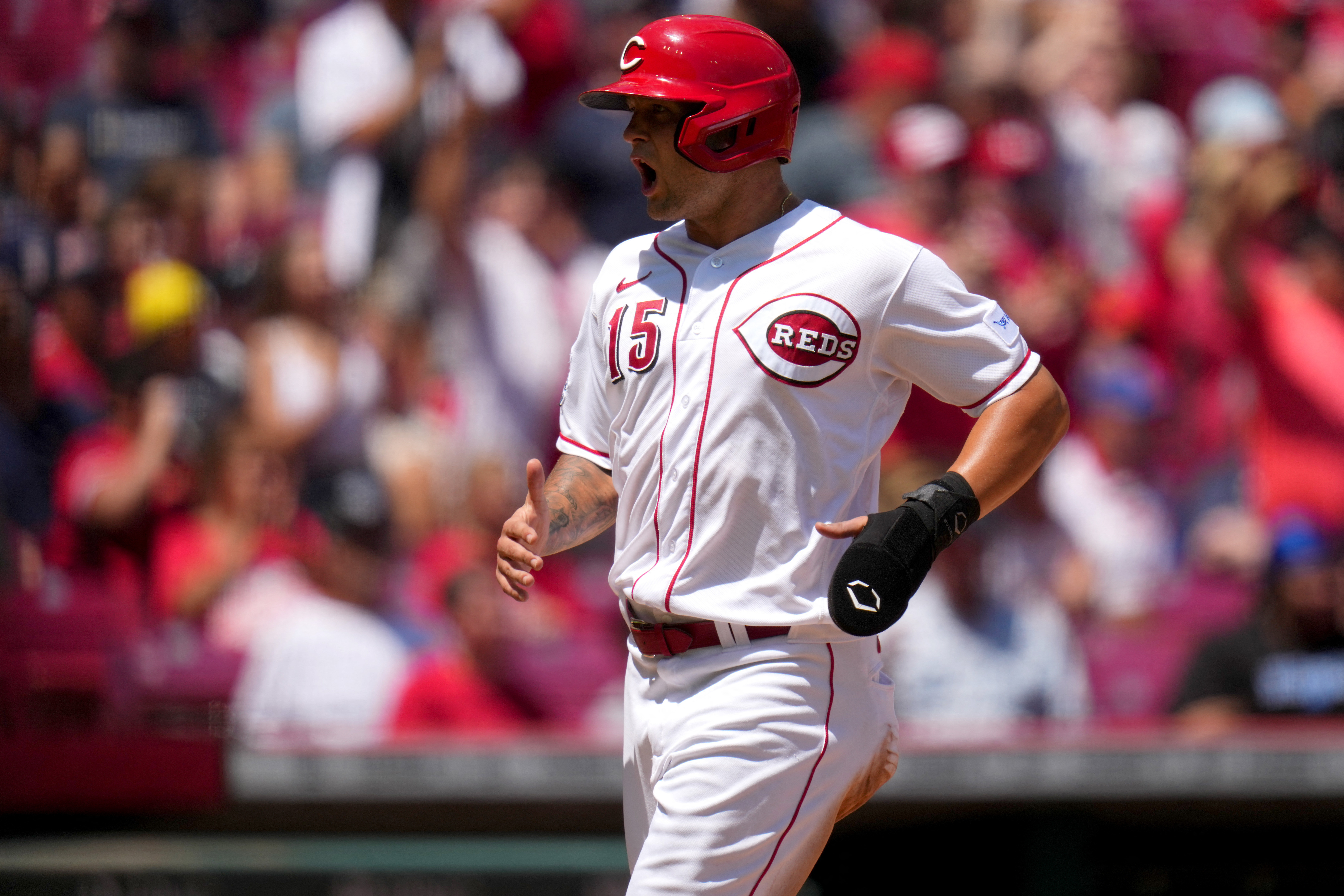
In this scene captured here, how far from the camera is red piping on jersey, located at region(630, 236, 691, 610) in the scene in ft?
7.65

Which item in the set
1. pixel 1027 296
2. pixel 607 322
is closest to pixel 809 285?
pixel 607 322

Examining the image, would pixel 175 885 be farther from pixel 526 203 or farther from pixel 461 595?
pixel 526 203

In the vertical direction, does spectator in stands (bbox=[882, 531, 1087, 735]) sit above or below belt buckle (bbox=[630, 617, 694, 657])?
below

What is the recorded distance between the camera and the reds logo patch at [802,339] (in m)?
2.27

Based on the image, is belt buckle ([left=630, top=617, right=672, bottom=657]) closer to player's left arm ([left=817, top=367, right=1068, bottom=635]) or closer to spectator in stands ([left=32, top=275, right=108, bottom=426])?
player's left arm ([left=817, top=367, right=1068, bottom=635])

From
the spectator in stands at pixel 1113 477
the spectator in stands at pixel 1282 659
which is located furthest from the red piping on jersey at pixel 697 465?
the spectator in stands at pixel 1113 477

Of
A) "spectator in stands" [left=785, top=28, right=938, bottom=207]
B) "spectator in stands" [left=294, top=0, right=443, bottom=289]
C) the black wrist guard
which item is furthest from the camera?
"spectator in stands" [left=294, top=0, right=443, bottom=289]

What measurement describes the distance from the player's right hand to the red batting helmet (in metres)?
0.54

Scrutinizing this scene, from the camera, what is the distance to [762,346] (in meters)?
2.28

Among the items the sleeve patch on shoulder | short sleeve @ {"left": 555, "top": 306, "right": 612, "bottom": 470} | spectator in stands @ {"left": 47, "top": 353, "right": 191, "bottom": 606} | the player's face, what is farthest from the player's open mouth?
spectator in stands @ {"left": 47, "top": 353, "right": 191, "bottom": 606}

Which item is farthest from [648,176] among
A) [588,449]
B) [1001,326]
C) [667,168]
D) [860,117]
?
[860,117]

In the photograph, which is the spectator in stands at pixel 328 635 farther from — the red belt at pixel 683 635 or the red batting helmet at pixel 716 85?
the red batting helmet at pixel 716 85

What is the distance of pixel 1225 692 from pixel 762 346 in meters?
2.81

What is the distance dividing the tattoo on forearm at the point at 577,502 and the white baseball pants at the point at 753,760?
27 cm
